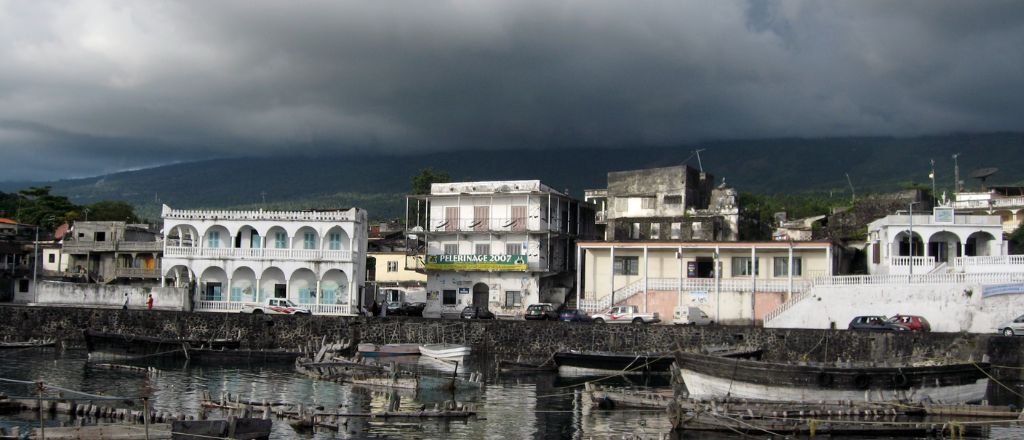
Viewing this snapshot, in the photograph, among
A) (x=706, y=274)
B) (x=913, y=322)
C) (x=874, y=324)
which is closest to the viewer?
(x=874, y=324)

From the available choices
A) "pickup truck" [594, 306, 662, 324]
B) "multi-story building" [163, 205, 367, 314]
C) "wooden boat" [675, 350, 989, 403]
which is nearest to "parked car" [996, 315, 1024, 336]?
"wooden boat" [675, 350, 989, 403]

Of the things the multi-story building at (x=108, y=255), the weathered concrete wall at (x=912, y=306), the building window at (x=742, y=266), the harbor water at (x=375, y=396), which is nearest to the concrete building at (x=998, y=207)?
the building window at (x=742, y=266)

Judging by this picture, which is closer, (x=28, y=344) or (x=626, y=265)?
(x=28, y=344)

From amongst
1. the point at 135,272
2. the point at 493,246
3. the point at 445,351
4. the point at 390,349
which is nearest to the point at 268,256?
the point at 135,272

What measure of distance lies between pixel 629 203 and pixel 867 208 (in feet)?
63.3

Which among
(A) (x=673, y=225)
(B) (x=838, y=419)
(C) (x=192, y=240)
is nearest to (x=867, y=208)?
(A) (x=673, y=225)

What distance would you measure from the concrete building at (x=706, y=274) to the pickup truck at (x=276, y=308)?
18.6m

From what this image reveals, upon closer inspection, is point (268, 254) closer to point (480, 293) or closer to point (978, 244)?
point (480, 293)

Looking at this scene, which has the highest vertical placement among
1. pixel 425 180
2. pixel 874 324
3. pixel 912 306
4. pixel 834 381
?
pixel 425 180

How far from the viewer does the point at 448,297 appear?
67.1m

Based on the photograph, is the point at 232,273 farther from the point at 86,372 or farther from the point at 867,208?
the point at 867,208

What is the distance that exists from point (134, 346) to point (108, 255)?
84.2 feet

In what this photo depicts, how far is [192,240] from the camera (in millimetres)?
67375

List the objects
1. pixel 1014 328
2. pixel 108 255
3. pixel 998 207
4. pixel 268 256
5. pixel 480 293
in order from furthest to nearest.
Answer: pixel 998 207, pixel 108 255, pixel 480 293, pixel 268 256, pixel 1014 328
